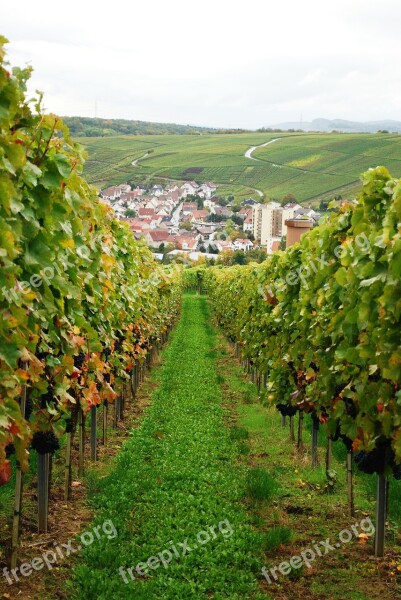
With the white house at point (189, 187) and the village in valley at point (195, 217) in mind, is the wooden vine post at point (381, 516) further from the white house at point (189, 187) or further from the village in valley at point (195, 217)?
the white house at point (189, 187)

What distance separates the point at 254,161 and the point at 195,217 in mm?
18353

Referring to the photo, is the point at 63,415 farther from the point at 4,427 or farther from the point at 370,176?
the point at 370,176

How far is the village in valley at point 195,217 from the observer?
336ft

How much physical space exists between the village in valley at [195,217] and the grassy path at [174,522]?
3077 inches

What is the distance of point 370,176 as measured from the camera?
17.7 feet

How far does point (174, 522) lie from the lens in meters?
5.97

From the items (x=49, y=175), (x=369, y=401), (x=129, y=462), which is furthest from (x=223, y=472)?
(x=49, y=175)

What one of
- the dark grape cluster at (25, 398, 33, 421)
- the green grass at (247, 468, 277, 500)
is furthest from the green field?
the dark grape cluster at (25, 398, 33, 421)

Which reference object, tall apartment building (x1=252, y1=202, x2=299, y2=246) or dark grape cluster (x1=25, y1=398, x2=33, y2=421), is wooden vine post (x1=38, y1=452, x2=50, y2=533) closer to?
dark grape cluster (x1=25, y1=398, x2=33, y2=421)

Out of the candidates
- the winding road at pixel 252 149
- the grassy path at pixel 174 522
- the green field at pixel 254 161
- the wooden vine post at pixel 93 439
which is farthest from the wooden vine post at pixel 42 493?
the winding road at pixel 252 149

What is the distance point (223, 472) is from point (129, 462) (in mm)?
1151

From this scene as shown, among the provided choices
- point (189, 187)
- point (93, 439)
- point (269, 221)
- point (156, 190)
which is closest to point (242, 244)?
point (269, 221)

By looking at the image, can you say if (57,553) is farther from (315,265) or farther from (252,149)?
(252,149)

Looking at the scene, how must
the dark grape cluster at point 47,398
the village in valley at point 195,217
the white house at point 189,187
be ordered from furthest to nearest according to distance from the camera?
the white house at point 189,187, the village in valley at point 195,217, the dark grape cluster at point 47,398
